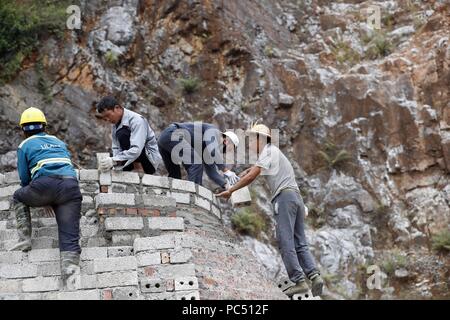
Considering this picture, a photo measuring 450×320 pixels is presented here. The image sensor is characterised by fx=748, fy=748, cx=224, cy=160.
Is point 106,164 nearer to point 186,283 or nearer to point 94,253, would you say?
point 94,253

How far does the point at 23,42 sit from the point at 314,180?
7592 millimetres

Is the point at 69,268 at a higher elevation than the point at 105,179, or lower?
lower

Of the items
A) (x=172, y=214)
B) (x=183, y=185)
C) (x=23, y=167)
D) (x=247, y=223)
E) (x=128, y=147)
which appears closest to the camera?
(x=23, y=167)

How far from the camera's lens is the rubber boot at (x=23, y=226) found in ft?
27.8

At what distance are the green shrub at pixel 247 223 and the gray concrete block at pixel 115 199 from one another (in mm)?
6526

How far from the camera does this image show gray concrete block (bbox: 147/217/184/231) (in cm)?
917

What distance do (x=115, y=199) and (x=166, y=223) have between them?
29.0 inches

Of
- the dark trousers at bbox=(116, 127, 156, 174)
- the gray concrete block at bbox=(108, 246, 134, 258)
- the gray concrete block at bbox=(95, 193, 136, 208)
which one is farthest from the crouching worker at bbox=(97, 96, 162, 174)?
the gray concrete block at bbox=(108, 246, 134, 258)

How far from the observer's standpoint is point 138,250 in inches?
321

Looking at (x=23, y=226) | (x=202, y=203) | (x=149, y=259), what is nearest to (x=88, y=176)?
(x=23, y=226)

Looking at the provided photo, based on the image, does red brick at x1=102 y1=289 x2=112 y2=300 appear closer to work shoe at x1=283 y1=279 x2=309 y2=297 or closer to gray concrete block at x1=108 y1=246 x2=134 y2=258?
gray concrete block at x1=108 y1=246 x2=134 y2=258

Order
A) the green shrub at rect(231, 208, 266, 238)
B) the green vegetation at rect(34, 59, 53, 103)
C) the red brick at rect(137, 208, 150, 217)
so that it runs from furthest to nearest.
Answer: the green vegetation at rect(34, 59, 53, 103) < the green shrub at rect(231, 208, 266, 238) < the red brick at rect(137, 208, 150, 217)

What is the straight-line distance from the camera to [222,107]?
18.3 meters

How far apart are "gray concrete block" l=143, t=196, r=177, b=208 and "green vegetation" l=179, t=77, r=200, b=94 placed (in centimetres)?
888
